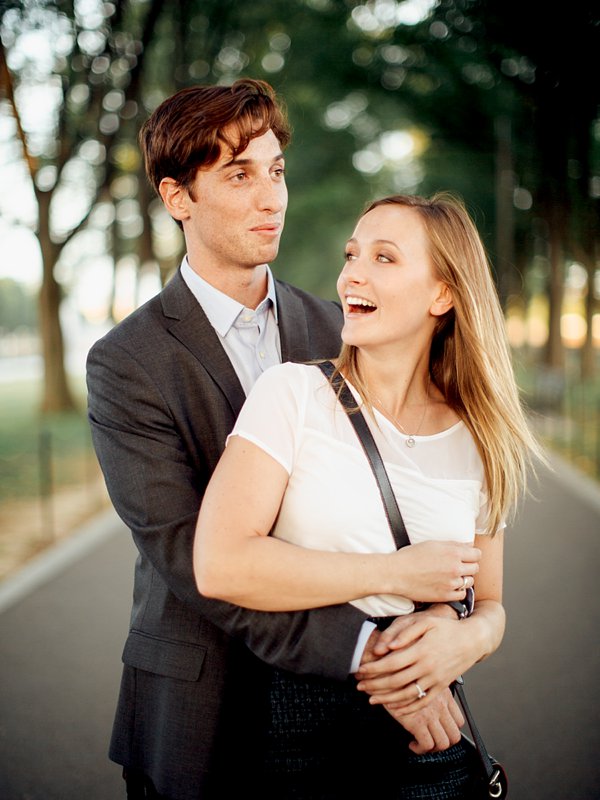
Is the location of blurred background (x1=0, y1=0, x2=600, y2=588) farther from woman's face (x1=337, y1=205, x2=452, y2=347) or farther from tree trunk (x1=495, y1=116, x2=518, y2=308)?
woman's face (x1=337, y1=205, x2=452, y2=347)

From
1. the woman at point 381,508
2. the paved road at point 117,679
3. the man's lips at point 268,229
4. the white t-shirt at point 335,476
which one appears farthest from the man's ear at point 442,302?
the paved road at point 117,679

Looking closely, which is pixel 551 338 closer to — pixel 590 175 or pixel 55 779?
pixel 590 175

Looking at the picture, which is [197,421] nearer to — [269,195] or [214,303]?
[214,303]

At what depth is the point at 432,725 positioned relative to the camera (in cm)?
231

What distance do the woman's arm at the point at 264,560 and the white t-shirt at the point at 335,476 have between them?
6cm

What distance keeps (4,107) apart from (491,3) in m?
9.15

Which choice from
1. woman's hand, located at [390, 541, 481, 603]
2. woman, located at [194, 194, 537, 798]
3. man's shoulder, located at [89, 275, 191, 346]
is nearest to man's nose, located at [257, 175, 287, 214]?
man's shoulder, located at [89, 275, 191, 346]

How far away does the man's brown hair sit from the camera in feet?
9.66

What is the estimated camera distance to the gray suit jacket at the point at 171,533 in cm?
244

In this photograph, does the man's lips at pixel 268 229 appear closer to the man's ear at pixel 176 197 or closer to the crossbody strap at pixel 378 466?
the man's ear at pixel 176 197

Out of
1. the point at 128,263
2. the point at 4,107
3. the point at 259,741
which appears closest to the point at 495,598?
the point at 259,741

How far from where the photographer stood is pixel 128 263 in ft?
141

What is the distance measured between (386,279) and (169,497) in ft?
2.73

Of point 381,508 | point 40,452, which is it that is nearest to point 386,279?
point 381,508
